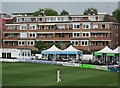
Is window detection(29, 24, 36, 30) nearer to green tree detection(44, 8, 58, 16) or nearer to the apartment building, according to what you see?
the apartment building

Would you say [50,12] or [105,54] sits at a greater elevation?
[50,12]

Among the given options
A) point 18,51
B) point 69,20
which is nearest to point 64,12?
point 69,20

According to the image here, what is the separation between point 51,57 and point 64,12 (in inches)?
2592

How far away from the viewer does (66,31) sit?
284 feet

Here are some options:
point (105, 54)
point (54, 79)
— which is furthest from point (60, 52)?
point (54, 79)

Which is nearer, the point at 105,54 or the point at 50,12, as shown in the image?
the point at 105,54

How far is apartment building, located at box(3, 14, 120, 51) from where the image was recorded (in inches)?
3310

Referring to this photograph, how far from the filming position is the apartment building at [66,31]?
276 feet

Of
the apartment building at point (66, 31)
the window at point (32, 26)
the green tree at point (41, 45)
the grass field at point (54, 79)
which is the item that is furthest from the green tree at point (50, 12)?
the grass field at point (54, 79)

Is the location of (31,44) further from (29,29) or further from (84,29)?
(84,29)

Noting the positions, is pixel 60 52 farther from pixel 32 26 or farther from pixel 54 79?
pixel 54 79

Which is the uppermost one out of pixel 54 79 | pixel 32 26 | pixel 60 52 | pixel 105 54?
pixel 32 26

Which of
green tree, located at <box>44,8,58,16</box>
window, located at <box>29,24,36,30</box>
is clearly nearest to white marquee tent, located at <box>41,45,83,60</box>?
window, located at <box>29,24,36,30</box>

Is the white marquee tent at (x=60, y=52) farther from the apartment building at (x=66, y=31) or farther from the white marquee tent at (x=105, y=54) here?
the apartment building at (x=66, y=31)
